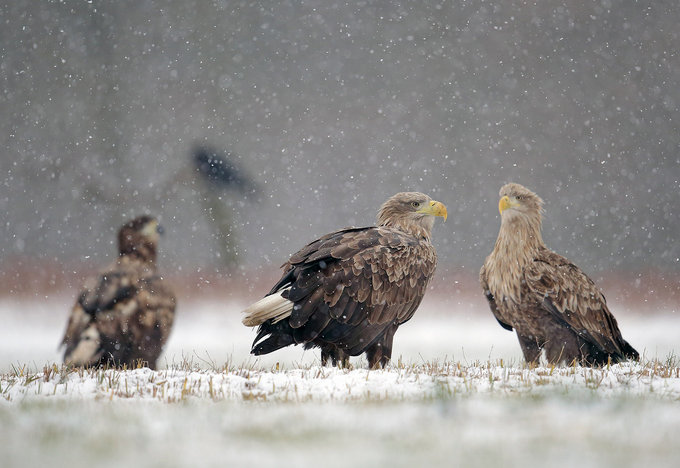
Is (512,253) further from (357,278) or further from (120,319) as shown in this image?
(120,319)

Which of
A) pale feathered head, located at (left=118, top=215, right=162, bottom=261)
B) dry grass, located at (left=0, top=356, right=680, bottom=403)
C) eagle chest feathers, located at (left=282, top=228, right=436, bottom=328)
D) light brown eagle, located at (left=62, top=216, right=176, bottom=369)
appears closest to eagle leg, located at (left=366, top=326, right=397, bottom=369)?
eagle chest feathers, located at (left=282, top=228, right=436, bottom=328)

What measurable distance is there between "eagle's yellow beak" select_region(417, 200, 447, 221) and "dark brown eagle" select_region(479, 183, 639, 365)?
2.21 ft

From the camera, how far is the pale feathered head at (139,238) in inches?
331

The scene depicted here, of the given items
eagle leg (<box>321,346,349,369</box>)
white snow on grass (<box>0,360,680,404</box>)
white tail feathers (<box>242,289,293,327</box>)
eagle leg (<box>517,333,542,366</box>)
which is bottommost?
white snow on grass (<box>0,360,680,404</box>)

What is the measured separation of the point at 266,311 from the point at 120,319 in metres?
2.39

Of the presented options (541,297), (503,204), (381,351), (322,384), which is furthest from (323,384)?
(503,204)

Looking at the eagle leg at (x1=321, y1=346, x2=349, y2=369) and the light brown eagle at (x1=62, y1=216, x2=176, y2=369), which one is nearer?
the eagle leg at (x1=321, y1=346, x2=349, y2=369)

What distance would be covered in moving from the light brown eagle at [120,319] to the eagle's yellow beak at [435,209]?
3251mm

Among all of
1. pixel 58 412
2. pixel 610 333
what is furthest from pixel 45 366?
pixel 610 333

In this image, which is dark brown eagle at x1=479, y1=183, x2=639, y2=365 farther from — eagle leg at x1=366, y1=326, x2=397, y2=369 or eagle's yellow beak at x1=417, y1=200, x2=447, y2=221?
eagle leg at x1=366, y1=326, x2=397, y2=369

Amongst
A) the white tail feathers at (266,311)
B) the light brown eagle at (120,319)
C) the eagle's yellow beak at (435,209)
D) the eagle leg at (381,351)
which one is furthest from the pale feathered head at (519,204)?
the light brown eagle at (120,319)

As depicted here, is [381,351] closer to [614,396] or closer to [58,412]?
[614,396]

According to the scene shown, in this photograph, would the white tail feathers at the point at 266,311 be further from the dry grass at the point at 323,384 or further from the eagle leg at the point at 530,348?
the eagle leg at the point at 530,348

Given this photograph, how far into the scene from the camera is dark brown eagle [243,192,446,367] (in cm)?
614
